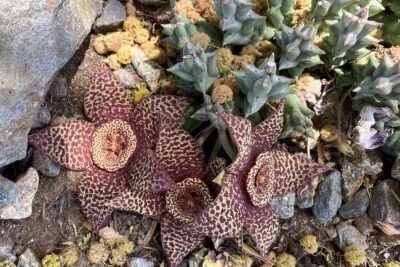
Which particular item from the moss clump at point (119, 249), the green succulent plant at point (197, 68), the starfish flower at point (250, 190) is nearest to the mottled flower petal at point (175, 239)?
the starfish flower at point (250, 190)

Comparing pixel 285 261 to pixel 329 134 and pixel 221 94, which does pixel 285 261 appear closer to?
pixel 329 134

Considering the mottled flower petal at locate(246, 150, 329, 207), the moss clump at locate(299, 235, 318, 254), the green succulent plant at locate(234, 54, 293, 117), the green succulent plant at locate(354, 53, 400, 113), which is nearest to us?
the green succulent plant at locate(234, 54, 293, 117)

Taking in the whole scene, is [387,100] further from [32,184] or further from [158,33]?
[32,184]

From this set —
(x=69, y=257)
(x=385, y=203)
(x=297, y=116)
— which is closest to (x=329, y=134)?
(x=297, y=116)

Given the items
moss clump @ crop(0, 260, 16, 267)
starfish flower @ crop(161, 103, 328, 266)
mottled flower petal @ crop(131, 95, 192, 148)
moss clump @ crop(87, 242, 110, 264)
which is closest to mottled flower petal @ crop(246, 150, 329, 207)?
starfish flower @ crop(161, 103, 328, 266)

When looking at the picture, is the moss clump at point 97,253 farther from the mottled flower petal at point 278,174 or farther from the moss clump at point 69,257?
the mottled flower petal at point 278,174

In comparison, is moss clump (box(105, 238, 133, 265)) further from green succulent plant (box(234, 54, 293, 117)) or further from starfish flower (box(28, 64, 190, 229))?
green succulent plant (box(234, 54, 293, 117))

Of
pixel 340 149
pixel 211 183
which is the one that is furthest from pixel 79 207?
pixel 340 149
